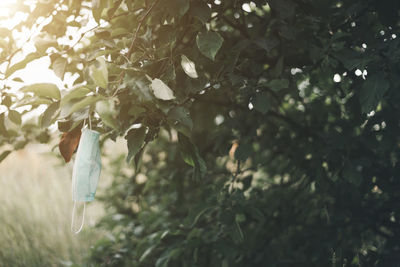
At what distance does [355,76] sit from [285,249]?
40.5 inches

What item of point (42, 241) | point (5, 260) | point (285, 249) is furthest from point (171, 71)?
point (42, 241)

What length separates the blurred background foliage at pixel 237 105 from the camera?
0.80 metres

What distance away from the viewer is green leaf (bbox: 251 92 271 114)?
3.13ft

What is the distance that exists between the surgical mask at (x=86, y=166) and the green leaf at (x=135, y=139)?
0.07 meters

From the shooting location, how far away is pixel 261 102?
3.16ft

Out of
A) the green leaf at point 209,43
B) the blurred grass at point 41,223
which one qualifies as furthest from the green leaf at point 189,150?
the blurred grass at point 41,223

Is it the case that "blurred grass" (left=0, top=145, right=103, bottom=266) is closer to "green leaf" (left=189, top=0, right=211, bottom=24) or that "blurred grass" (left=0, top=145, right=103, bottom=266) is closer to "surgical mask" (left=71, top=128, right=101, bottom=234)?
"surgical mask" (left=71, top=128, right=101, bottom=234)

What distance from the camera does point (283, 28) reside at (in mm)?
1031

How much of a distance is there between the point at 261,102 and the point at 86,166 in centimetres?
49

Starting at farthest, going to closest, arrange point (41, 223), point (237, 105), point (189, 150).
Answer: point (41, 223), point (237, 105), point (189, 150)

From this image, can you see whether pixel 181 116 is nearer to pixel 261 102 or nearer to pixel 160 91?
pixel 160 91

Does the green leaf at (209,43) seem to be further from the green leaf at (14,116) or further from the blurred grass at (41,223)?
the blurred grass at (41,223)

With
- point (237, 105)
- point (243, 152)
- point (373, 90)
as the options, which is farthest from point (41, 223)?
point (373, 90)

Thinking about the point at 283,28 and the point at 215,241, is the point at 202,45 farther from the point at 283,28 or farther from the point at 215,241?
the point at 215,241
